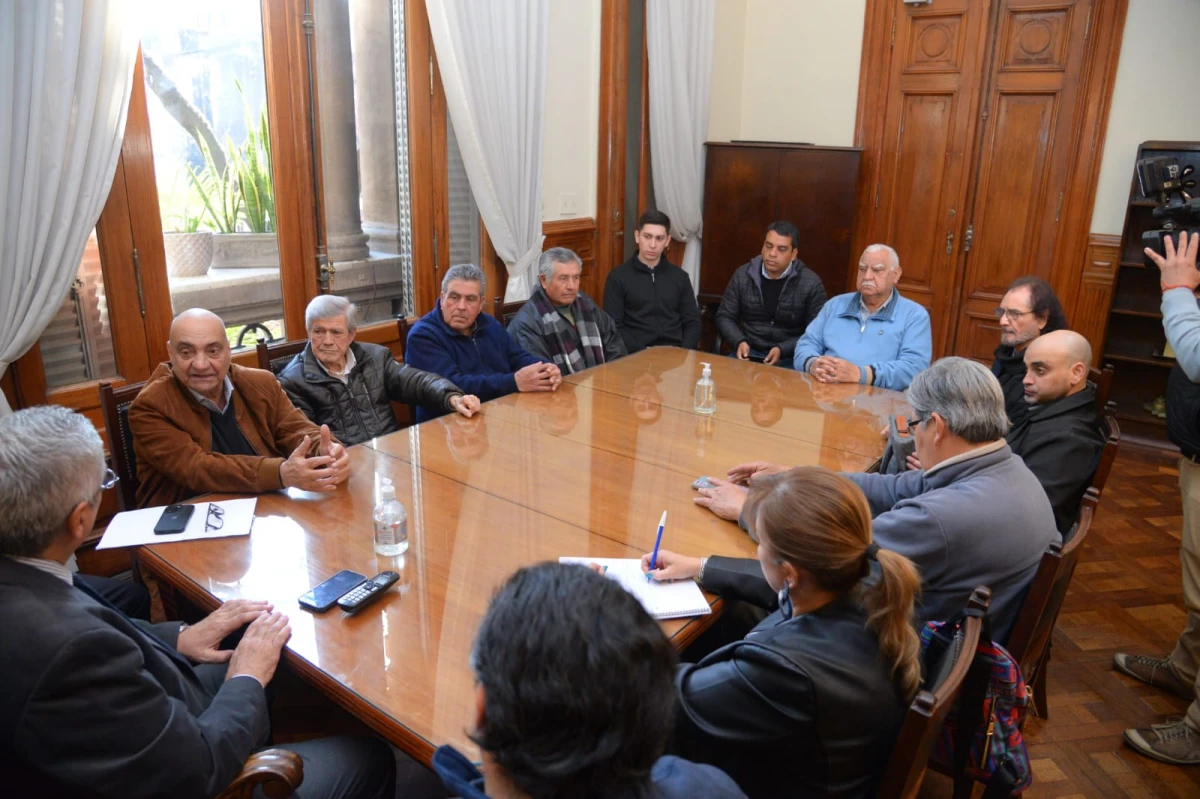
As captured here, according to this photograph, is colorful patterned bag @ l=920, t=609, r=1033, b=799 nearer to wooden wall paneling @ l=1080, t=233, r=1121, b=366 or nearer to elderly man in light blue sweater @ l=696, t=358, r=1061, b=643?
elderly man in light blue sweater @ l=696, t=358, r=1061, b=643

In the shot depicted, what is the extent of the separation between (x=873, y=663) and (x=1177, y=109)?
492 centimetres

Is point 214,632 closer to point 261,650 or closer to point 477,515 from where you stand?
point 261,650

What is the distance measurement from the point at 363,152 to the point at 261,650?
113 inches

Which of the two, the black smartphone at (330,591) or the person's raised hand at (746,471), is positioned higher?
the person's raised hand at (746,471)

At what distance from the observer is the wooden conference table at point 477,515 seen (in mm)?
1471

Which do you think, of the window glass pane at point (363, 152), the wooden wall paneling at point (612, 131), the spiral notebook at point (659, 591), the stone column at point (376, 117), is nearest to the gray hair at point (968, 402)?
the spiral notebook at point (659, 591)

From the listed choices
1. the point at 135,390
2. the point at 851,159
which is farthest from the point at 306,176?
the point at 851,159

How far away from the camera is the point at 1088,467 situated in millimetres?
2328

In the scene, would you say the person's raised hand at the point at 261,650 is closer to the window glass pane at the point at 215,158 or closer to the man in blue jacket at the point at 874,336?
the window glass pane at the point at 215,158

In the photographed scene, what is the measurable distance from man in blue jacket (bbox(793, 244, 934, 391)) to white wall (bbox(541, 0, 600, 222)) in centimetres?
182

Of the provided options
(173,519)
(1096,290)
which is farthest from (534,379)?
(1096,290)

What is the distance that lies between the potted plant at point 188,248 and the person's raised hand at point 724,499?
2269 mm

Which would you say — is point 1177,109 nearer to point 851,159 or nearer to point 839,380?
point 851,159

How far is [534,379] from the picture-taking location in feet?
10.2
